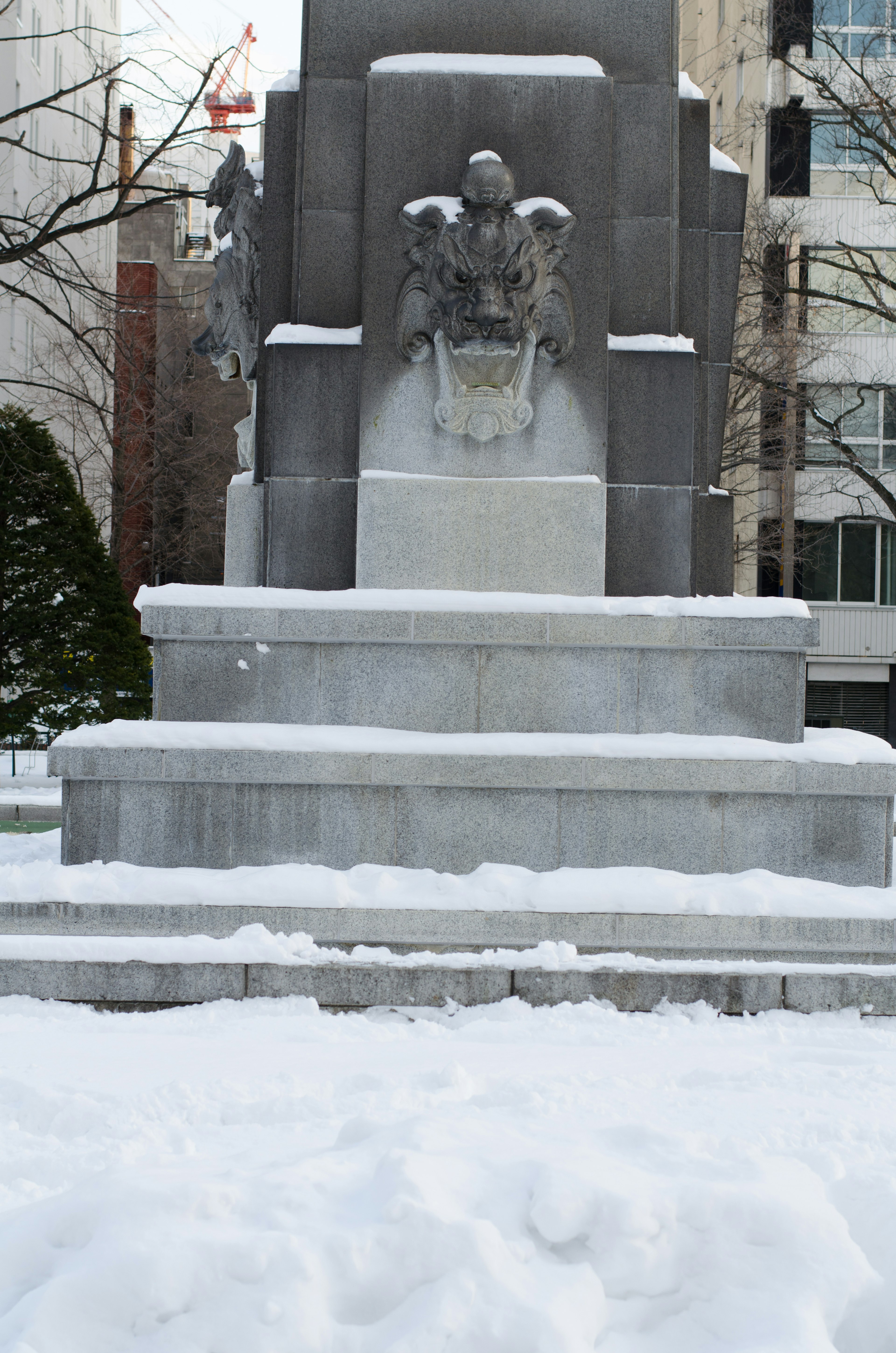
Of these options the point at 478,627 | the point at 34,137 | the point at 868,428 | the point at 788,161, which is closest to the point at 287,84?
the point at 478,627

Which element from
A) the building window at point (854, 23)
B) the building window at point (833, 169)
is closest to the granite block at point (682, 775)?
the building window at point (854, 23)

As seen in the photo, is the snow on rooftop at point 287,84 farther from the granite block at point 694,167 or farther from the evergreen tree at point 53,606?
the evergreen tree at point 53,606

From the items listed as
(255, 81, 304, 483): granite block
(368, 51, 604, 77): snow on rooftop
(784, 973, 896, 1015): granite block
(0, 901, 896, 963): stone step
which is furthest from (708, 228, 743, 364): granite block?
(784, 973, 896, 1015): granite block

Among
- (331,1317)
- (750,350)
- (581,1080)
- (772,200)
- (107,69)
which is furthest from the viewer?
(772,200)

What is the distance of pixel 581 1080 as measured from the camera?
4402 mm

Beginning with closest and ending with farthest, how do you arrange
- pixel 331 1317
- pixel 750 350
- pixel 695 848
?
pixel 331 1317 → pixel 695 848 → pixel 750 350

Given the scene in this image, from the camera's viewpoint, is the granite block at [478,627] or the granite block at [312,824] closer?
the granite block at [312,824]

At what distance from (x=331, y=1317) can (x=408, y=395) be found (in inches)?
218

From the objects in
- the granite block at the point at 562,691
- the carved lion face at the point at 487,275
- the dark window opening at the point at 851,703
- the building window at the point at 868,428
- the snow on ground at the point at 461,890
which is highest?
the building window at the point at 868,428

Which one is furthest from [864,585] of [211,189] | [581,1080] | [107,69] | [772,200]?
[581,1080]

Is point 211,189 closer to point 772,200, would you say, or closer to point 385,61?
point 385,61

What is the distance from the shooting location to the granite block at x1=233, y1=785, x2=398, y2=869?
246 inches

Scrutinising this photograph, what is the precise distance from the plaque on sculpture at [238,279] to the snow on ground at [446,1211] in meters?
5.20

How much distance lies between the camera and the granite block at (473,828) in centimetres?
628
